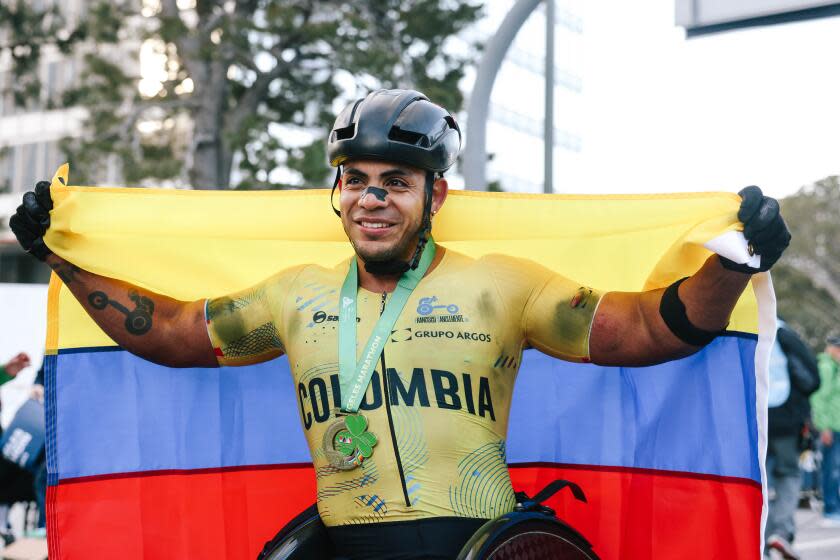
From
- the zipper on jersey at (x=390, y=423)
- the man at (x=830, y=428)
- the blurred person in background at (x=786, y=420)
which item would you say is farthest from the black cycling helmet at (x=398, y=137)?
the man at (x=830, y=428)

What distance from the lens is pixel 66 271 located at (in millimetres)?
3887

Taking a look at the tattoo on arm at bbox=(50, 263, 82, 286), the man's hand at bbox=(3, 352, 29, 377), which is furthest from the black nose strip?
the man's hand at bbox=(3, 352, 29, 377)

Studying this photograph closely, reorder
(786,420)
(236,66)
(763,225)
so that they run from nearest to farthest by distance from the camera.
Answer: (763,225) < (786,420) < (236,66)

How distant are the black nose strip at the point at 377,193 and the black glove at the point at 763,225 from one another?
3.46ft

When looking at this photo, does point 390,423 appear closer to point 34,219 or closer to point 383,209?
point 383,209

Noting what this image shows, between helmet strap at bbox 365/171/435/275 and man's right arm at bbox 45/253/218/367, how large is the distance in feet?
2.22

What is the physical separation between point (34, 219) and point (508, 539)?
74.7 inches

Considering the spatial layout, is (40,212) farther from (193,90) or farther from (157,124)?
(157,124)

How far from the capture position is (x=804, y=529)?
470 inches

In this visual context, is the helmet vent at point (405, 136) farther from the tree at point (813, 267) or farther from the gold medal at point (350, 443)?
the tree at point (813, 267)

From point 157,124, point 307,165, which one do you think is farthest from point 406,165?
point 157,124

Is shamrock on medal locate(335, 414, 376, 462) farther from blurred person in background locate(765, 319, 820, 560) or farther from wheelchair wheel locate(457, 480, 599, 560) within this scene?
blurred person in background locate(765, 319, 820, 560)

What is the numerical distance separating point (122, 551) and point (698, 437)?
2076 mm

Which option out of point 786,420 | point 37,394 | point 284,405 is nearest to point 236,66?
point 37,394
